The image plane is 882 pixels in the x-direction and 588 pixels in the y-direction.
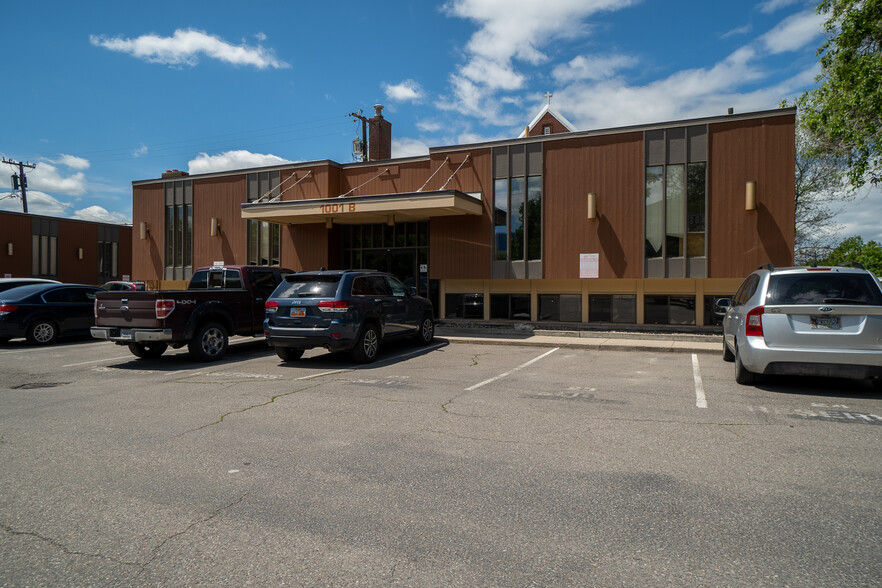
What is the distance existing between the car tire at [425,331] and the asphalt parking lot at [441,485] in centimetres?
496

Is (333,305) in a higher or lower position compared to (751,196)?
lower

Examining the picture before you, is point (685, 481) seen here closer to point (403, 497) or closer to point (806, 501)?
point (806, 501)

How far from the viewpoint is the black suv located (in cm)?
998

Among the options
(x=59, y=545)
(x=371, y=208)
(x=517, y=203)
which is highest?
(x=517, y=203)

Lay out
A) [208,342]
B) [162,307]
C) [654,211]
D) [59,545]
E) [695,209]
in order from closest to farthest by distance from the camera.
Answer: [59,545] < [162,307] < [208,342] < [695,209] < [654,211]

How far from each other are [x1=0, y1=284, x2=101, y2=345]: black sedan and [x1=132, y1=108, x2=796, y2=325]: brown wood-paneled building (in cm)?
585

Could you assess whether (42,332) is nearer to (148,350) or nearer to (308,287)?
(148,350)

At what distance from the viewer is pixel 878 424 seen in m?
5.97

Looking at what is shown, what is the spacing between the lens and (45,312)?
45.7ft

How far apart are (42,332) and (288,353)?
296 inches

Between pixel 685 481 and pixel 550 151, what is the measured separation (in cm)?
1350

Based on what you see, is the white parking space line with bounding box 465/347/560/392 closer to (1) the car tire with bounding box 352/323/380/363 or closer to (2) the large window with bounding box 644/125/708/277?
(1) the car tire with bounding box 352/323/380/363

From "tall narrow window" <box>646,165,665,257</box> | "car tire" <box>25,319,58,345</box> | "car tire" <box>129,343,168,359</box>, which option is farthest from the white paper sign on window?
"car tire" <box>25,319,58,345</box>

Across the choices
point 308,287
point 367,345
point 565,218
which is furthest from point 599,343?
point 308,287
